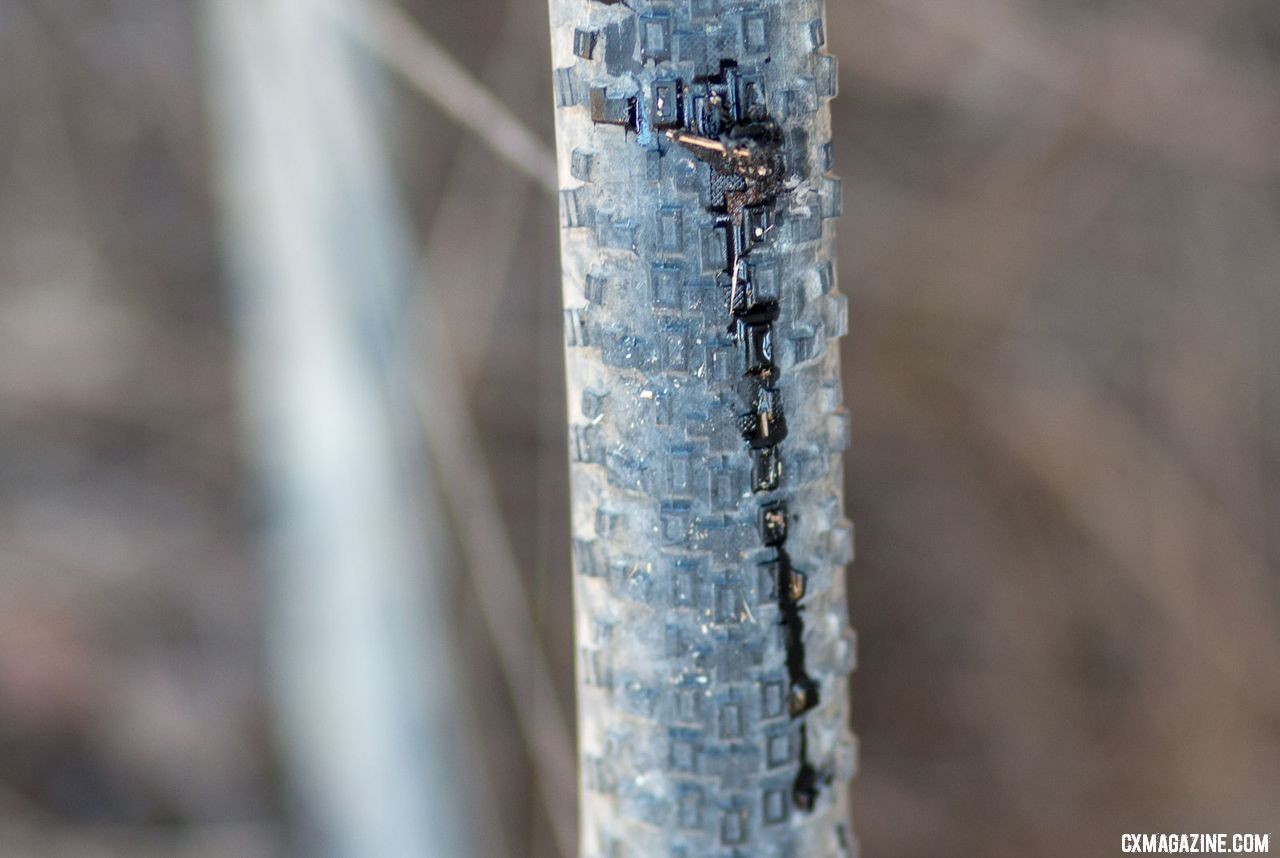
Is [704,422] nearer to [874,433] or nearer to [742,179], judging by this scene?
[742,179]

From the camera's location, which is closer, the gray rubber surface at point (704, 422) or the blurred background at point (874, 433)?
the gray rubber surface at point (704, 422)

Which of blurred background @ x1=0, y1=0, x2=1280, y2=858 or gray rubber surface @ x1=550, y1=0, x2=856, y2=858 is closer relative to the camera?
gray rubber surface @ x1=550, y1=0, x2=856, y2=858

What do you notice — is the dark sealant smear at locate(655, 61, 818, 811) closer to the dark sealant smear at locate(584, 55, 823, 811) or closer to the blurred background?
the dark sealant smear at locate(584, 55, 823, 811)

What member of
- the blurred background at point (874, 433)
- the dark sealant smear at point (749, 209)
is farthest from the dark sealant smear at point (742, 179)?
the blurred background at point (874, 433)

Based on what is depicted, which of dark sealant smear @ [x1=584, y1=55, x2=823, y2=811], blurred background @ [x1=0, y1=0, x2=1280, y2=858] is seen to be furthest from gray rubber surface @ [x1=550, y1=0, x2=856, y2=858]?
blurred background @ [x1=0, y1=0, x2=1280, y2=858]

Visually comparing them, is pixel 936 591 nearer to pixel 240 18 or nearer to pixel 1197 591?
pixel 1197 591

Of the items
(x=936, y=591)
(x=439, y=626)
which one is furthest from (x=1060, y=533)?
(x=439, y=626)

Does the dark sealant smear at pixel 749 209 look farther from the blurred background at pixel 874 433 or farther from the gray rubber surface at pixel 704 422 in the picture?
the blurred background at pixel 874 433
